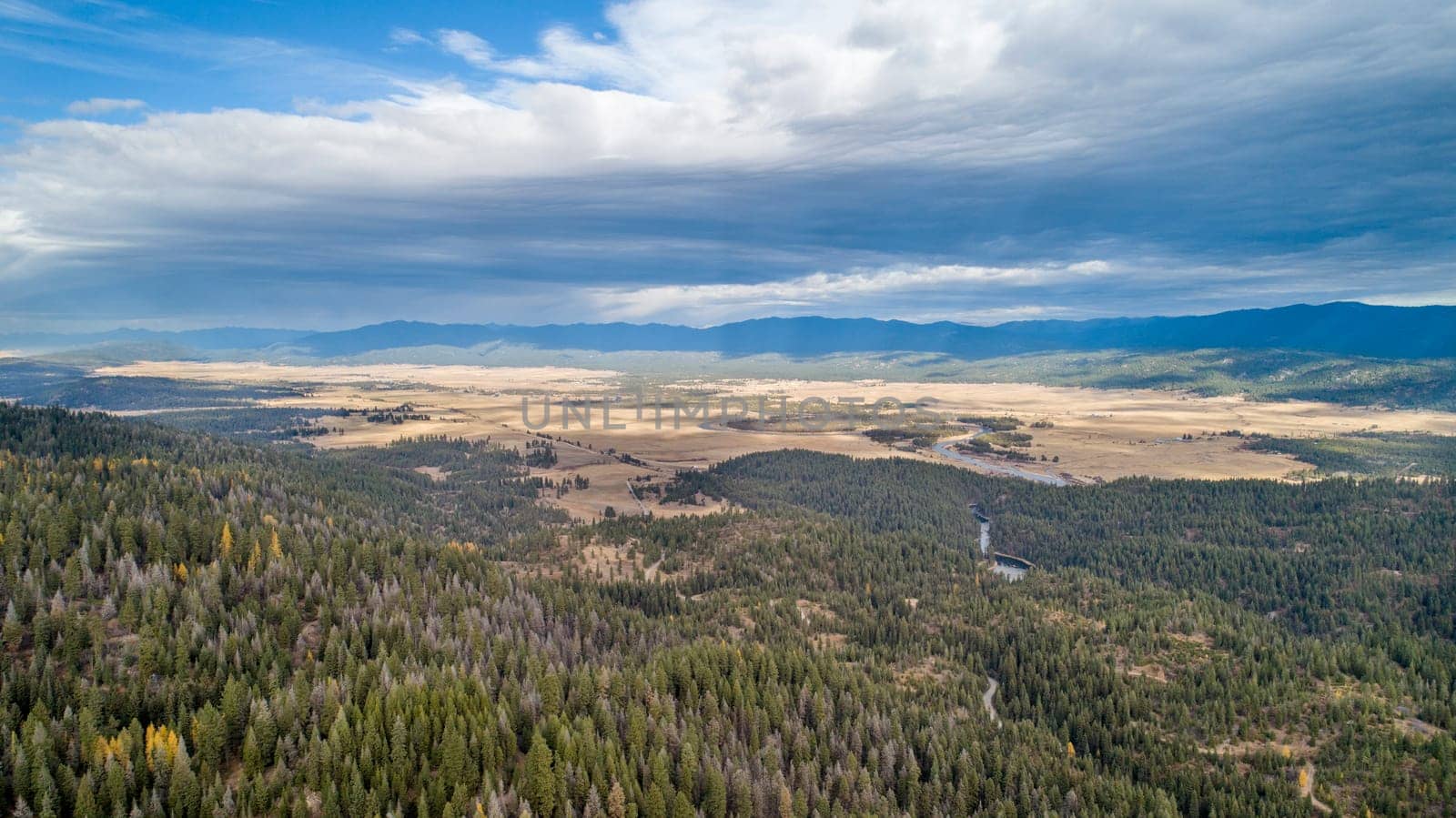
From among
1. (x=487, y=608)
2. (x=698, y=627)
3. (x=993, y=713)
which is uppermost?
(x=487, y=608)

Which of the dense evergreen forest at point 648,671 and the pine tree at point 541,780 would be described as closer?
the pine tree at point 541,780

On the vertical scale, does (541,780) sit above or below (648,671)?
above

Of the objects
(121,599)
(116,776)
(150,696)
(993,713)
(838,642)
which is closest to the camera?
(116,776)

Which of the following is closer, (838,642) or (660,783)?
(660,783)

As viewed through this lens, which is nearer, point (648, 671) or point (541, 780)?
point (541, 780)

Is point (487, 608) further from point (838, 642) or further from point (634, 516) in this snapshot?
point (634, 516)

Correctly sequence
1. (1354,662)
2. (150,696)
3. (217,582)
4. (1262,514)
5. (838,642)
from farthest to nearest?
(1262,514), (838,642), (1354,662), (217,582), (150,696)

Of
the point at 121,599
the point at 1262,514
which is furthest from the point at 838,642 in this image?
the point at 1262,514

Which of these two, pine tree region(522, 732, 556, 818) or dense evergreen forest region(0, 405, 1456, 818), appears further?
dense evergreen forest region(0, 405, 1456, 818)
